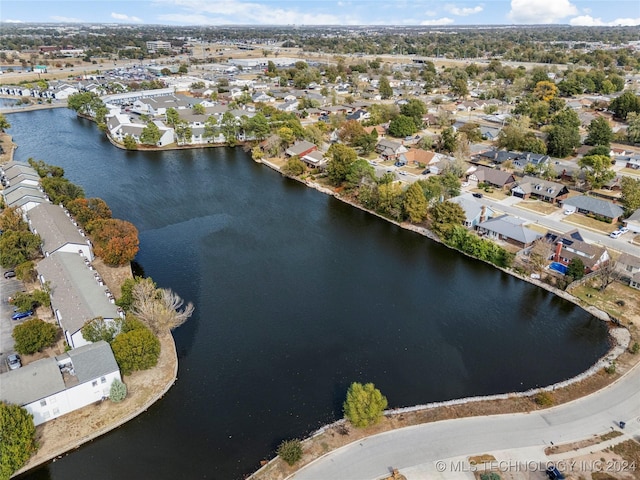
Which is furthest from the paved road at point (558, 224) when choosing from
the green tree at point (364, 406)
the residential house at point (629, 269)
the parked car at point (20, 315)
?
the parked car at point (20, 315)

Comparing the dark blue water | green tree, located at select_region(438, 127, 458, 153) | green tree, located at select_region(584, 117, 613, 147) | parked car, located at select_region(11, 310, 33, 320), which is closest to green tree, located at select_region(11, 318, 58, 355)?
parked car, located at select_region(11, 310, 33, 320)

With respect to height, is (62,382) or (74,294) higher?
(74,294)

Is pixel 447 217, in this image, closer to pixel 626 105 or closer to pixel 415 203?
pixel 415 203

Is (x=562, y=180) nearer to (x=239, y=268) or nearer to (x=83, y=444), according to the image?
(x=239, y=268)

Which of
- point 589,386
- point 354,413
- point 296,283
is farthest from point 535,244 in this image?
point 354,413

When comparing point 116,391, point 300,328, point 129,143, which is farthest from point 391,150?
point 116,391
